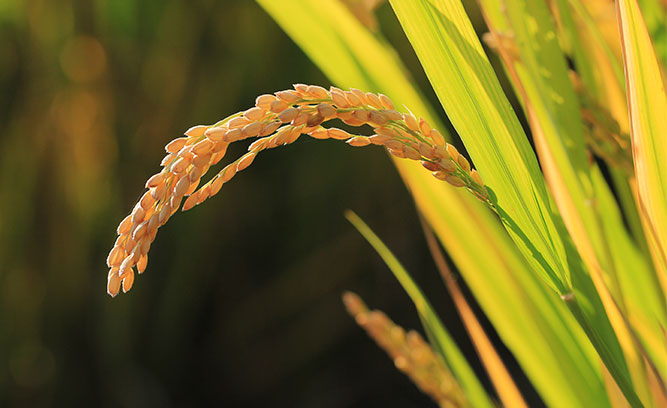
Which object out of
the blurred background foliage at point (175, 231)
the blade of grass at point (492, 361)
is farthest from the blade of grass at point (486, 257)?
the blurred background foliage at point (175, 231)

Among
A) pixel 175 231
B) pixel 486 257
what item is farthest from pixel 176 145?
pixel 175 231

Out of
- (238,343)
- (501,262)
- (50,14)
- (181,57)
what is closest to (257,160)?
(181,57)

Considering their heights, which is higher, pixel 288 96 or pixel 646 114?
pixel 288 96

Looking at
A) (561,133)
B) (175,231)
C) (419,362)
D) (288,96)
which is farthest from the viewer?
(175,231)

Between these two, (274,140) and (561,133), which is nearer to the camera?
(274,140)

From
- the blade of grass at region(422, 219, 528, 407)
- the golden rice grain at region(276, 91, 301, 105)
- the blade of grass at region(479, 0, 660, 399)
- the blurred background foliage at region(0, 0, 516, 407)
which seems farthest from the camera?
the blurred background foliage at region(0, 0, 516, 407)

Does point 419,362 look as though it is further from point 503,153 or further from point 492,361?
point 503,153

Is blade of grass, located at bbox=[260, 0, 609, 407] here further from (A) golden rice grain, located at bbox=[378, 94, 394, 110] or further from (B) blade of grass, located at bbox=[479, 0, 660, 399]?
(A) golden rice grain, located at bbox=[378, 94, 394, 110]

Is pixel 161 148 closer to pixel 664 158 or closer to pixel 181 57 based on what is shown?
pixel 181 57

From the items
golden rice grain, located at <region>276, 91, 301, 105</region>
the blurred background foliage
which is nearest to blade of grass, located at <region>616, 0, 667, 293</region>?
golden rice grain, located at <region>276, 91, 301, 105</region>
